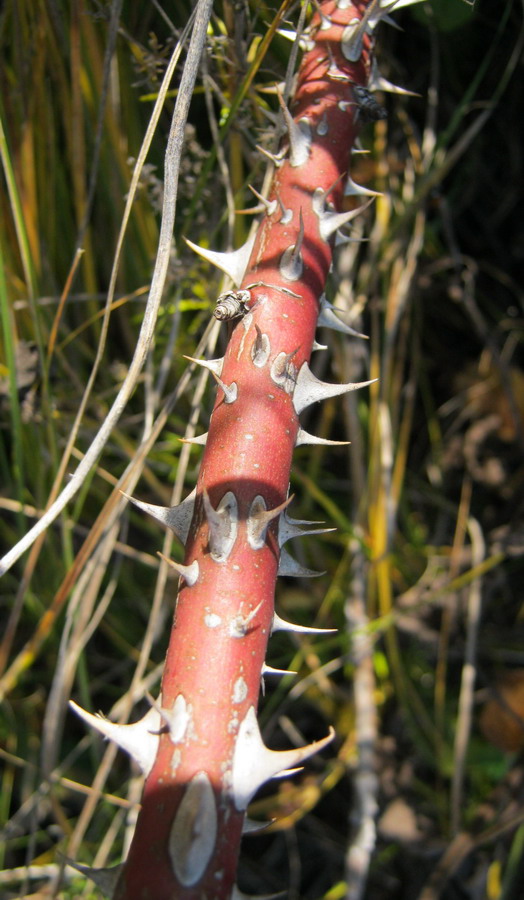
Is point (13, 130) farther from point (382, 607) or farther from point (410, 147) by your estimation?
point (382, 607)

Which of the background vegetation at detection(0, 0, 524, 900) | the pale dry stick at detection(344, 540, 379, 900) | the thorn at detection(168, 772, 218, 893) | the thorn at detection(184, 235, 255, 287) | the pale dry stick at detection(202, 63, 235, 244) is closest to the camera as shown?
the thorn at detection(168, 772, 218, 893)

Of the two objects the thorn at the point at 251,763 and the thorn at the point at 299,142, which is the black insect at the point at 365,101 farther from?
the thorn at the point at 251,763

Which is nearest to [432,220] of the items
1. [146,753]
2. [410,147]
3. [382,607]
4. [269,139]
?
[410,147]

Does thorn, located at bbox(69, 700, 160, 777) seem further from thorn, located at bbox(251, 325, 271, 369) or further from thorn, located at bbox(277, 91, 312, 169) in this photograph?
thorn, located at bbox(277, 91, 312, 169)

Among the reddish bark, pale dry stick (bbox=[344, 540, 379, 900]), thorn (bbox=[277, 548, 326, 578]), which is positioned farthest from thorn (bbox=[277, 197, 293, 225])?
pale dry stick (bbox=[344, 540, 379, 900])

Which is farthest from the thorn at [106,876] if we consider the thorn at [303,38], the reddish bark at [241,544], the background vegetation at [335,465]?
the thorn at [303,38]

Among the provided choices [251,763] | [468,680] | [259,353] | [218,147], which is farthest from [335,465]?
[251,763]
